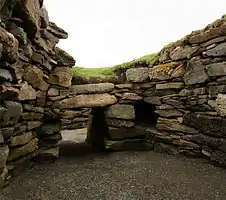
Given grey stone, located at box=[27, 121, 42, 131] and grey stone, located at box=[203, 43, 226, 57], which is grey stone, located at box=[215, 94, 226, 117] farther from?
grey stone, located at box=[27, 121, 42, 131]

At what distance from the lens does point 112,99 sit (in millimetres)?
6203

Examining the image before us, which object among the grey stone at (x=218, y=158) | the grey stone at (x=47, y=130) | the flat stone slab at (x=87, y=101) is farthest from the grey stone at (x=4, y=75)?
the grey stone at (x=218, y=158)

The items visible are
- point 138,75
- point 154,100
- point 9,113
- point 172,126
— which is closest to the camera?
point 9,113

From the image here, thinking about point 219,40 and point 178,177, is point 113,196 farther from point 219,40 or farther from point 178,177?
point 219,40

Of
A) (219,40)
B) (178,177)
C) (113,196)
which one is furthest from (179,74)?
(113,196)

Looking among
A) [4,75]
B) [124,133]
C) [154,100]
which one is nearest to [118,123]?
[124,133]

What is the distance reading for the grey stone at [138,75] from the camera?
6.29m

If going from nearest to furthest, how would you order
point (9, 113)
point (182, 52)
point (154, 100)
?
point (9, 113) → point (182, 52) → point (154, 100)

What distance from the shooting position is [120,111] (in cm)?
624

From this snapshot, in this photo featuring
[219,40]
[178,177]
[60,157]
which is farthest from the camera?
[60,157]

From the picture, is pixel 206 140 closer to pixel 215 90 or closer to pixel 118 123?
pixel 215 90

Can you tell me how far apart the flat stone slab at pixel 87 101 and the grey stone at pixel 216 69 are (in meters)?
2.74

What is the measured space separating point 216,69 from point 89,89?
133 inches

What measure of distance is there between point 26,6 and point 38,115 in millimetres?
2597
